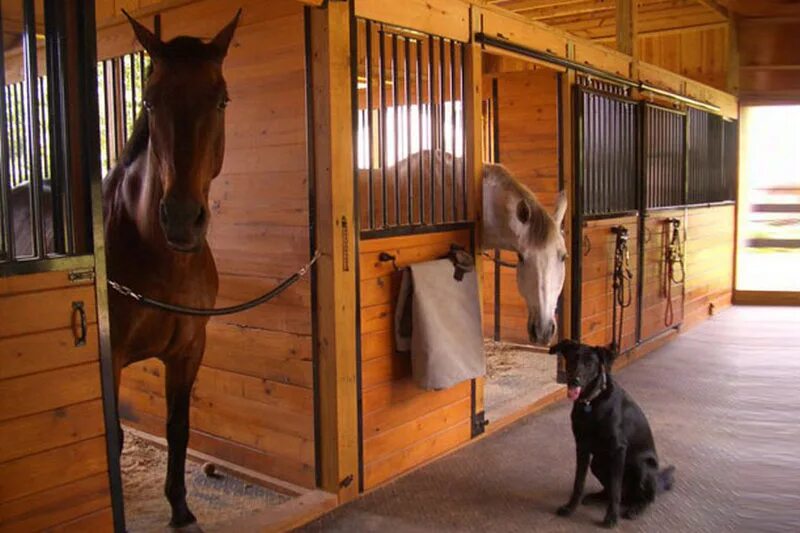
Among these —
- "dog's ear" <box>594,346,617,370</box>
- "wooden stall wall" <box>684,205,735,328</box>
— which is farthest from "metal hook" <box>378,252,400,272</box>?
"wooden stall wall" <box>684,205,735,328</box>

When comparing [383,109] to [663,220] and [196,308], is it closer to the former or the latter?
[196,308]

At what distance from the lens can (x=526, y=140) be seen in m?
5.34

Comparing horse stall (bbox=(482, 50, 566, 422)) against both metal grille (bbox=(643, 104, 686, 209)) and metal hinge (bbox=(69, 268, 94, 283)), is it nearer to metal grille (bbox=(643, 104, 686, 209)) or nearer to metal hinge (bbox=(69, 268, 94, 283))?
metal grille (bbox=(643, 104, 686, 209))

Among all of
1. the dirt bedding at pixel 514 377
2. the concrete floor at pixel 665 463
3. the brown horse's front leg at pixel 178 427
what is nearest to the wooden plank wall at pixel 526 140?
the dirt bedding at pixel 514 377

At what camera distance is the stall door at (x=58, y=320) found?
1725 mm

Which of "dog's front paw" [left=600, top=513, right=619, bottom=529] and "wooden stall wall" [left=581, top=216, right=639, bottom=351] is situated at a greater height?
"wooden stall wall" [left=581, top=216, right=639, bottom=351]

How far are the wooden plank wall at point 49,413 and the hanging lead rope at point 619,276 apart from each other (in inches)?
147

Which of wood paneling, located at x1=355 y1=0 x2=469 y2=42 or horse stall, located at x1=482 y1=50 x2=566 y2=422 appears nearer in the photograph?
wood paneling, located at x1=355 y1=0 x2=469 y2=42

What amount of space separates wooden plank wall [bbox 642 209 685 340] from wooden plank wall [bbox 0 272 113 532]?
437cm

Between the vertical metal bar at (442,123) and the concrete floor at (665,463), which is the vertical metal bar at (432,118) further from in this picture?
the concrete floor at (665,463)

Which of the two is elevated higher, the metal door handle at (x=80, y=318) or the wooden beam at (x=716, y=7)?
the wooden beam at (x=716, y=7)

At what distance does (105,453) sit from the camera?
191 centimetres

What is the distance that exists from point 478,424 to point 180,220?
2.08 metres

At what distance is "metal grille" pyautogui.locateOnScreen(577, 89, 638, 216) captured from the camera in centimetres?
447
